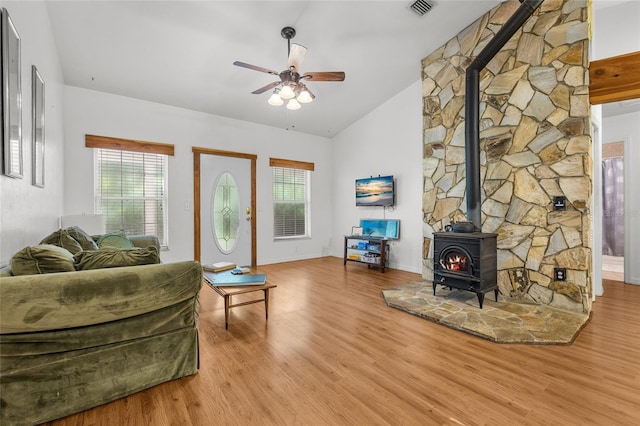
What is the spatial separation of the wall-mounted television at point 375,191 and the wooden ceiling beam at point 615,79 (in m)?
2.84

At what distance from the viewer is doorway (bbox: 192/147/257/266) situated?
16.4ft

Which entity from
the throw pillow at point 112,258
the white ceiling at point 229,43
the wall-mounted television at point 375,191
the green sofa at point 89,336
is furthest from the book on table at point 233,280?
the wall-mounted television at point 375,191

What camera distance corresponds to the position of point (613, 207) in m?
6.44

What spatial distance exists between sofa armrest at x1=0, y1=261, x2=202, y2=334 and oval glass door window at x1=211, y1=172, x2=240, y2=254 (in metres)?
3.45

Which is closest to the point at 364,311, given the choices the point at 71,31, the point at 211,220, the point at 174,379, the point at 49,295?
the point at 174,379

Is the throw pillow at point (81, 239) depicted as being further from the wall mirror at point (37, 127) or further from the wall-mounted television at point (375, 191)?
the wall-mounted television at point (375, 191)

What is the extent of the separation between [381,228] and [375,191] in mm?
723

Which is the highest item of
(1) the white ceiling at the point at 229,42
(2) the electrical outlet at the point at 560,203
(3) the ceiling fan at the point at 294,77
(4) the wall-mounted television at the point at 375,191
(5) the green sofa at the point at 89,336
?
(1) the white ceiling at the point at 229,42

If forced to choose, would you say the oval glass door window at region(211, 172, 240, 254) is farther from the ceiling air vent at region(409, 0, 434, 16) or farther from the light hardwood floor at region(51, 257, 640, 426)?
the ceiling air vent at region(409, 0, 434, 16)

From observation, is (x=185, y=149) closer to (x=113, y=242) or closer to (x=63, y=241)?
(x=113, y=242)

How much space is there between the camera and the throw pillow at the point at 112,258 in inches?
69.3

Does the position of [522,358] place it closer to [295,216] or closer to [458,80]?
[458,80]

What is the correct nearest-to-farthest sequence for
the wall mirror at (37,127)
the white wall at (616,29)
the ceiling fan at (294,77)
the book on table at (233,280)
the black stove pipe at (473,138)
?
the wall mirror at (37,127), the book on table at (233,280), the ceiling fan at (294,77), the white wall at (616,29), the black stove pipe at (473,138)

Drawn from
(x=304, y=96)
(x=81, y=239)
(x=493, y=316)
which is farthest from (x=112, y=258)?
(x=493, y=316)
